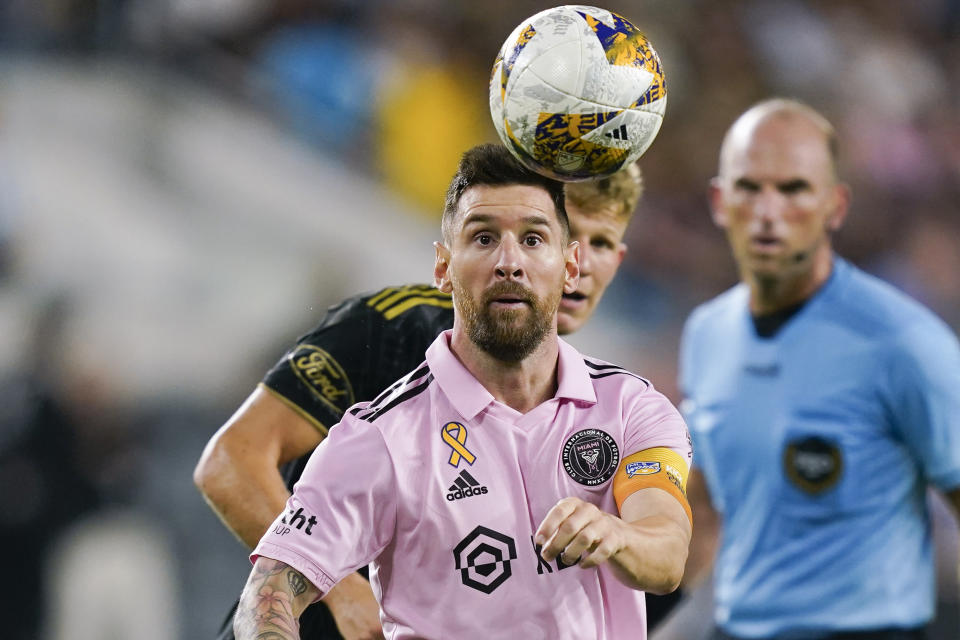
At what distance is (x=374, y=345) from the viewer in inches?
148

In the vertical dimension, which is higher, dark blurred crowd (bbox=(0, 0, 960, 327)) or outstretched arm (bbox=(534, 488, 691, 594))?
dark blurred crowd (bbox=(0, 0, 960, 327))

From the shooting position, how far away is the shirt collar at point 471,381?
3083 millimetres

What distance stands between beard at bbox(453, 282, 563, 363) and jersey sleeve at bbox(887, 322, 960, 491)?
224 cm

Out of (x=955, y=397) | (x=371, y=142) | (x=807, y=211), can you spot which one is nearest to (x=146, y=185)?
(x=371, y=142)

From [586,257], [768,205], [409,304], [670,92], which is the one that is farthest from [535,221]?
[670,92]

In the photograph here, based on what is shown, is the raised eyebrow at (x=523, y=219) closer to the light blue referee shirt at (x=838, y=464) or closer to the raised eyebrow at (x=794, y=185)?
the light blue referee shirt at (x=838, y=464)

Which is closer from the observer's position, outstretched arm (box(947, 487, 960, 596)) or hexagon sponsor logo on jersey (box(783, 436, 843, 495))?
outstretched arm (box(947, 487, 960, 596))

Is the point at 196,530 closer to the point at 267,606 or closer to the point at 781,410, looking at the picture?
the point at 781,410

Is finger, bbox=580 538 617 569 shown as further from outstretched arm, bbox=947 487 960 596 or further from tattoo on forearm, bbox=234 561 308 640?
outstretched arm, bbox=947 487 960 596

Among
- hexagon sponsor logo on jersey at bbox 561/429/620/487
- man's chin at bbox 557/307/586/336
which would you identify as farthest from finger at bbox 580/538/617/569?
man's chin at bbox 557/307/586/336

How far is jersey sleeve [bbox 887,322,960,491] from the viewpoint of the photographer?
485 cm

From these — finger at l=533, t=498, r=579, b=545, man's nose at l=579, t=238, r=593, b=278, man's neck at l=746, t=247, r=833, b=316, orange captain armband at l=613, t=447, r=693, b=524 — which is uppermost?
man's neck at l=746, t=247, r=833, b=316

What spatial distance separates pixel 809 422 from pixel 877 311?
0.48 metres

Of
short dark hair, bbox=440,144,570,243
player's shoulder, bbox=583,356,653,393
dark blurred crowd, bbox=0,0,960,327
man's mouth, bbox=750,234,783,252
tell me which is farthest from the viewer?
dark blurred crowd, bbox=0,0,960,327
